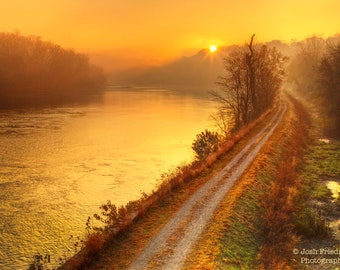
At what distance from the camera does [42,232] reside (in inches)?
720

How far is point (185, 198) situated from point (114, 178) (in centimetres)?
1027

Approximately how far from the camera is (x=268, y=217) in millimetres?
17672

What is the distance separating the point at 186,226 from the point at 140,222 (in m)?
2.40

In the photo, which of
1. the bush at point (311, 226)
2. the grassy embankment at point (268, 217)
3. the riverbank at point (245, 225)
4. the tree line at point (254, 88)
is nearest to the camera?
the riverbank at point (245, 225)

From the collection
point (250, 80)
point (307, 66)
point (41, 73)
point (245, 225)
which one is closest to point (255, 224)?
point (245, 225)

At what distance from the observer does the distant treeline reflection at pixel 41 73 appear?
105 metres

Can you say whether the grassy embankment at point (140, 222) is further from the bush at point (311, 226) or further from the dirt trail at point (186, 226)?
the bush at point (311, 226)

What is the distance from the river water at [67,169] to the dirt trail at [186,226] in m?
5.15

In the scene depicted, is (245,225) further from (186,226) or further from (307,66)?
(307,66)

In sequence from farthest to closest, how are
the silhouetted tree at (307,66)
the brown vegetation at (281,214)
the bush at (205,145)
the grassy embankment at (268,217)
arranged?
the silhouetted tree at (307,66)
the bush at (205,145)
the brown vegetation at (281,214)
the grassy embankment at (268,217)

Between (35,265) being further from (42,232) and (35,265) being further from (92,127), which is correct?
(92,127)

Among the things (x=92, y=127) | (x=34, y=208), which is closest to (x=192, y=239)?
(x=34, y=208)

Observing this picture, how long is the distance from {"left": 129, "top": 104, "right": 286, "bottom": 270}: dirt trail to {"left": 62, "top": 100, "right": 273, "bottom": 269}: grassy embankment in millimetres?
446

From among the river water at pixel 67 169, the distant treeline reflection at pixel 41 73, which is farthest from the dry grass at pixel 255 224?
the distant treeline reflection at pixel 41 73
